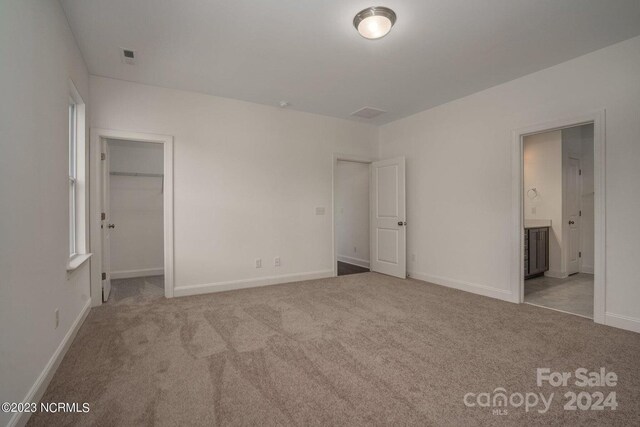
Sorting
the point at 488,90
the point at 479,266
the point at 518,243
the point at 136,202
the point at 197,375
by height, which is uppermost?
the point at 488,90

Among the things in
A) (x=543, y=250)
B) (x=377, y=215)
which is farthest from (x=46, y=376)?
(x=543, y=250)

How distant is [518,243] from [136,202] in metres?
5.85

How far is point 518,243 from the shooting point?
3.59 metres

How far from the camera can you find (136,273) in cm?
516

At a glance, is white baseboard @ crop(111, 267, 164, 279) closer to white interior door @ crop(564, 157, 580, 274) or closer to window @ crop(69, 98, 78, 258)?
window @ crop(69, 98, 78, 258)

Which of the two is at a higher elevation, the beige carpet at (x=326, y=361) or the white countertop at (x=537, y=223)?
the white countertop at (x=537, y=223)

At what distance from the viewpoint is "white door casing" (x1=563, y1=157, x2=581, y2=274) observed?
5129mm

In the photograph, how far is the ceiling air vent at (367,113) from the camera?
4661 mm

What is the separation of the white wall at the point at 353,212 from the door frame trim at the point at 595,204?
111 inches

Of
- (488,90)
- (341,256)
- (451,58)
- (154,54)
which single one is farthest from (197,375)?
(341,256)

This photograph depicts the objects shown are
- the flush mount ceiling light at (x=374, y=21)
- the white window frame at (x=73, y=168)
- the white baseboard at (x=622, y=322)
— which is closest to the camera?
the flush mount ceiling light at (x=374, y=21)

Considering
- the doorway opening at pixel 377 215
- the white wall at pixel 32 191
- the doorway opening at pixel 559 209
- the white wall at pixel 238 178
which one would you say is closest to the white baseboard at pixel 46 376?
the white wall at pixel 32 191

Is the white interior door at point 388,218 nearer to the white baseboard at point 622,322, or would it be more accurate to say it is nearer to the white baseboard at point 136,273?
the white baseboard at point 622,322

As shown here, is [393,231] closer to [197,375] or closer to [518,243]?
[518,243]
